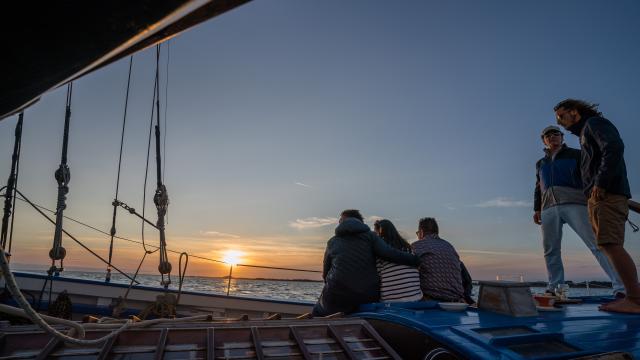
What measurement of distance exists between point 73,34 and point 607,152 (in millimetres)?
4356

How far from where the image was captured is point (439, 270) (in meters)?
3.90

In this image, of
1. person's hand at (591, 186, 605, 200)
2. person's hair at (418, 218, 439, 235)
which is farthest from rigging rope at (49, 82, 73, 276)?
person's hand at (591, 186, 605, 200)

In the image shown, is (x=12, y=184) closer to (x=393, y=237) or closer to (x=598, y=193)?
(x=393, y=237)

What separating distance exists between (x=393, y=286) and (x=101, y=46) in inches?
141

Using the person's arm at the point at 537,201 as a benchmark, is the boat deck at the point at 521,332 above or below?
below

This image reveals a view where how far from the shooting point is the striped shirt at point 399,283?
3633mm

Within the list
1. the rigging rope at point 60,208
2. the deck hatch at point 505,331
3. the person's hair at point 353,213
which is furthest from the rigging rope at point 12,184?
the deck hatch at point 505,331

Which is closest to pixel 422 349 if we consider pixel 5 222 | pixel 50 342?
pixel 50 342

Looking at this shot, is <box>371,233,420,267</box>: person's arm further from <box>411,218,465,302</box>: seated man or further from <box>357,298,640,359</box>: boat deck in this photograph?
<box>357,298,640,359</box>: boat deck

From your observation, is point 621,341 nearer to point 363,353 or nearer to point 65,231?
point 363,353

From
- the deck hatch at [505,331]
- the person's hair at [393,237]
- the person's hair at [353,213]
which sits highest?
the person's hair at [353,213]

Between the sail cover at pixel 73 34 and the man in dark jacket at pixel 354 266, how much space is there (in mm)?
3253

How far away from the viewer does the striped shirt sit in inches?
143

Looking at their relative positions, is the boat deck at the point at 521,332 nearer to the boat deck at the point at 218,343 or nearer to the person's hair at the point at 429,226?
the boat deck at the point at 218,343
